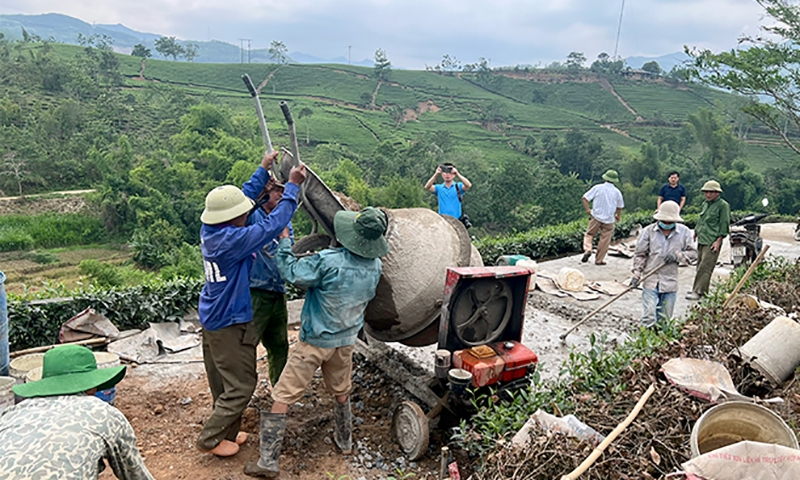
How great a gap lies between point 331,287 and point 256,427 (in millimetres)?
1490

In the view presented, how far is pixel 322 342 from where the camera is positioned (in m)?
3.78

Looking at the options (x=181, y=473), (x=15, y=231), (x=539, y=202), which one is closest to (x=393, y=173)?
(x=539, y=202)

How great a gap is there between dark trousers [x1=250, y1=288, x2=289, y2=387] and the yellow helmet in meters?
0.72

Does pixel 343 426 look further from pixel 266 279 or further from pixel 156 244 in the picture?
pixel 156 244

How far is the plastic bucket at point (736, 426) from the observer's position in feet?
9.07

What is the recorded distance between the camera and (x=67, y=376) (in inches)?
92.6

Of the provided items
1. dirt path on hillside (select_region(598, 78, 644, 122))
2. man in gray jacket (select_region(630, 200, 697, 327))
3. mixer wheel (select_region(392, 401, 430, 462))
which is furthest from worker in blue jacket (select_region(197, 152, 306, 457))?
dirt path on hillside (select_region(598, 78, 644, 122))

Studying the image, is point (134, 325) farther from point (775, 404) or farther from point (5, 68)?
point (5, 68)

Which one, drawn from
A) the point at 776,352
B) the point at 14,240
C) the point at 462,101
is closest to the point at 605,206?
the point at 776,352

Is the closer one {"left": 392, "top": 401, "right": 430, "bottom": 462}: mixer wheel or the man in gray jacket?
{"left": 392, "top": 401, "right": 430, "bottom": 462}: mixer wheel

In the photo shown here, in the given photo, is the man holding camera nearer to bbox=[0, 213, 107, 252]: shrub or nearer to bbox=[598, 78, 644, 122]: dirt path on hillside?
bbox=[0, 213, 107, 252]: shrub

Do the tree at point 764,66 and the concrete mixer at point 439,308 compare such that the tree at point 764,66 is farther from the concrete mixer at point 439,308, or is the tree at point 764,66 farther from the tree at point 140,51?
the tree at point 140,51

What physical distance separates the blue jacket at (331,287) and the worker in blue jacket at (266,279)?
35 cm

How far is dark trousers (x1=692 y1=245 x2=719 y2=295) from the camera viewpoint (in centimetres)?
764
